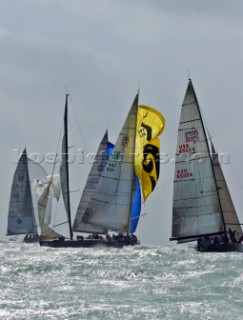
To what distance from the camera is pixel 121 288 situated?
3600cm

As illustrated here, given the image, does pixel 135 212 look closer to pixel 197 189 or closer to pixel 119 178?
pixel 119 178

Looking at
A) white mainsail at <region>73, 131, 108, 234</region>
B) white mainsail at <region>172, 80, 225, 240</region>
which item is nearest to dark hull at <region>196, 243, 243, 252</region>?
white mainsail at <region>172, 80, 225, 240</region>

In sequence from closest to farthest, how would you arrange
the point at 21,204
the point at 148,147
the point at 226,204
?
the point at 226,204 < the point at 148,147 < the point at 21,204

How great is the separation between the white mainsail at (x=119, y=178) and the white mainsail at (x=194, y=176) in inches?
301

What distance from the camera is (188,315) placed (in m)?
30.0

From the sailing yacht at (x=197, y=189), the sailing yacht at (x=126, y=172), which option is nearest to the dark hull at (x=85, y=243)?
the sailing yacht at (x=126, y=172)

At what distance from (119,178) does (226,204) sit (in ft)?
28.5

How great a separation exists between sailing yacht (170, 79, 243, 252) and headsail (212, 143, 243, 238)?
139 cm

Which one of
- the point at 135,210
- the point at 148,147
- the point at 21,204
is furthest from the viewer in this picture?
the point at 21,204

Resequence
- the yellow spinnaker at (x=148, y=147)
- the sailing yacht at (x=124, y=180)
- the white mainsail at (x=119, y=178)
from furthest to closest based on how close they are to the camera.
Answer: the white mainsail at (x=119, y=178) → the sailing yacht at (x=124, y=180) → the yellow spinnaker at (x=148, y=147)

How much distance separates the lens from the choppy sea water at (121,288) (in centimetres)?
3050

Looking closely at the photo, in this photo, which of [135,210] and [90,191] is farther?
[90,191]

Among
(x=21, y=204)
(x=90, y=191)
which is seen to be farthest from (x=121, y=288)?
(x=21, y=204)

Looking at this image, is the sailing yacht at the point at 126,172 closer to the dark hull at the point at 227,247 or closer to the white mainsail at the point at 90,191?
the white mainsail at the point at 90,191
